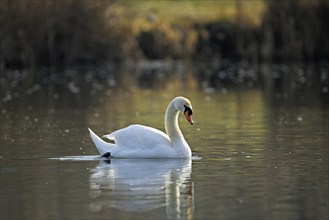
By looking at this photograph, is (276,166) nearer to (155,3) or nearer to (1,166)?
(1,166)

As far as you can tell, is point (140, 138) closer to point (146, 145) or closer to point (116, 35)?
point (146, 145)

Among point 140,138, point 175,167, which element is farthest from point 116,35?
point 175,167

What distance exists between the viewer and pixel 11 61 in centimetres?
3897

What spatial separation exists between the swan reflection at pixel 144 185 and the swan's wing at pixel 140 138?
0.75 feet

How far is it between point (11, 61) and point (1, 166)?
26774 millimetres

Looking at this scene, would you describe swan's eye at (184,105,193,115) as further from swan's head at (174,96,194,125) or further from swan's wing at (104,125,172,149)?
swan's wing at (104,125,172,149)

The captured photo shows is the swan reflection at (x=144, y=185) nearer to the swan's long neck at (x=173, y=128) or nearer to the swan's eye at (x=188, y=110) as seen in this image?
the swan's long neck at (x=173, y=128)

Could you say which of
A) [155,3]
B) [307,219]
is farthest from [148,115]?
[155,3]

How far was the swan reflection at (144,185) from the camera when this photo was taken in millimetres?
9742

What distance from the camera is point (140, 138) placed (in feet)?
43.4

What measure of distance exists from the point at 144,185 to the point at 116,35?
29.8 metres

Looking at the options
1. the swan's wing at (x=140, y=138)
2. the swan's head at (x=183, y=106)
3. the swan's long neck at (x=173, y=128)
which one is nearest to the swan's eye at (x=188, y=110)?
the swan's head at (x=183, y=106)

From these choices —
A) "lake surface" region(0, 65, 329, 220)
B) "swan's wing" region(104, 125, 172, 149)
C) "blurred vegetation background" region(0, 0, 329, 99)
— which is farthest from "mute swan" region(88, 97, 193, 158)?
"blurred vegetation background" region(0, 0, 329, 99)

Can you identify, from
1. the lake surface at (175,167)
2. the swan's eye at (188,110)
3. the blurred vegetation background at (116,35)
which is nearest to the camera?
the lake surface at (175,167)
